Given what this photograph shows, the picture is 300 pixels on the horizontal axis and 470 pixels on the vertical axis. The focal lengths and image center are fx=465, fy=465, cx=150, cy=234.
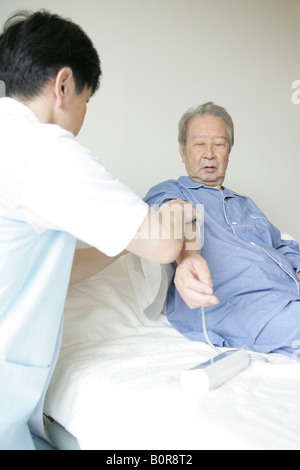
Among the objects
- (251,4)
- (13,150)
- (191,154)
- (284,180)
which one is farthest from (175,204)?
(251,4)

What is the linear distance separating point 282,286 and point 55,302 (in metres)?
0.76

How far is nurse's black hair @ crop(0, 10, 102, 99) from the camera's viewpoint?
3.19 ft

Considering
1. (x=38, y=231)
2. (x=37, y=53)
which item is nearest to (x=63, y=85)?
(x=37, y=53)

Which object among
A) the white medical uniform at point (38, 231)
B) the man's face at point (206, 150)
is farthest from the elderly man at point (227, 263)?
the white medical uniform at point (38, 231)

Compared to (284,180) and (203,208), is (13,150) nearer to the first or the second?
(203,208)

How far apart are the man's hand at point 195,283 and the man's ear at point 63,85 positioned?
441 millimetres

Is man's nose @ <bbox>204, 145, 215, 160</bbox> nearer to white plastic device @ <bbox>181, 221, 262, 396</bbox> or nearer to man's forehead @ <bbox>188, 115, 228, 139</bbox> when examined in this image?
man's forehead @ <bbox>188, 115, 228, 139</bbox>

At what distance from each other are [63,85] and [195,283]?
0.51 meters

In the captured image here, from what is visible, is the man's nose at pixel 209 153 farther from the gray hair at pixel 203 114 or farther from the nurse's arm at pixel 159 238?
the nurse's arm at pixel 159 238

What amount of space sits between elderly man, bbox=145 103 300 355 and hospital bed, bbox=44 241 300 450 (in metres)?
0.07

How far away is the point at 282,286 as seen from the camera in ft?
4.68

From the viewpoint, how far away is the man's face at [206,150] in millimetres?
1832

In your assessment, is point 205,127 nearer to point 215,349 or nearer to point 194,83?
point 194,83

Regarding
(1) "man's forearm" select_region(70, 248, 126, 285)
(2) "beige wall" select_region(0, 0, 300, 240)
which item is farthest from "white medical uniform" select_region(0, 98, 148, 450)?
(2) "beige wall" select_region(0, 0, 300, 240)
